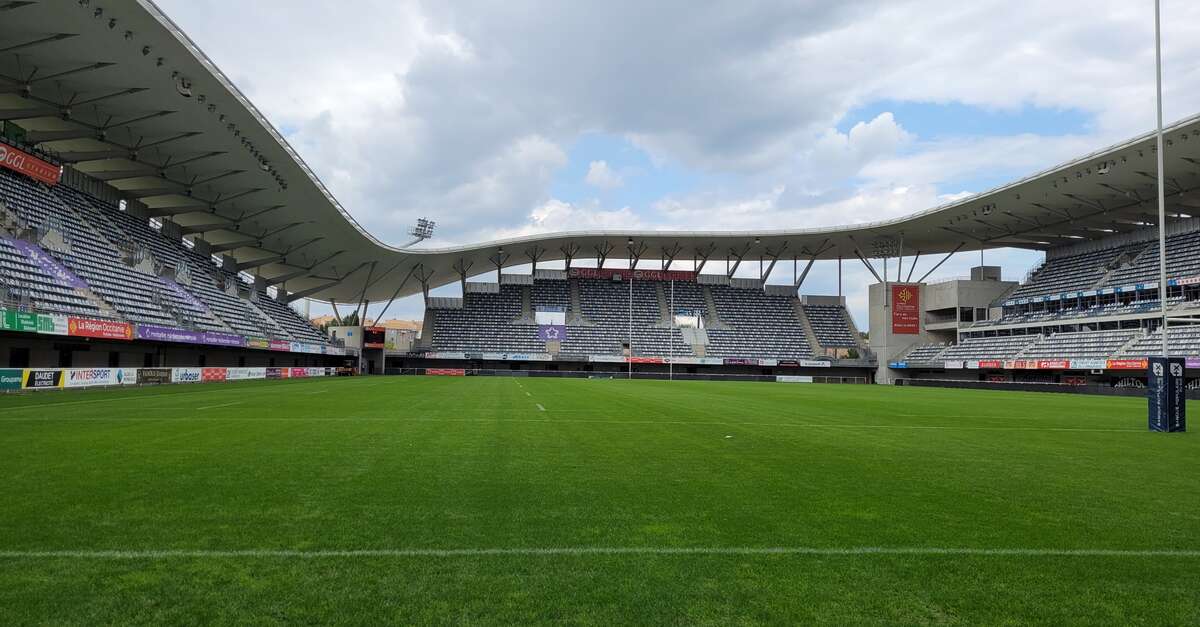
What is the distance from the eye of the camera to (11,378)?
23281 millimetres

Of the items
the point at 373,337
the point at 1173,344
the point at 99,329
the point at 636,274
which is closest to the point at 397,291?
the point at 373,337

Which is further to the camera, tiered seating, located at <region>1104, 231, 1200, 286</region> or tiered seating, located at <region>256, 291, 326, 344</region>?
tiered seating, located at <region>256, 291, 326, 344</region>

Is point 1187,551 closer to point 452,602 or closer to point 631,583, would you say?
point 631,583

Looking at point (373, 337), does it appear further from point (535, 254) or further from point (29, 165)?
point (29, 165)

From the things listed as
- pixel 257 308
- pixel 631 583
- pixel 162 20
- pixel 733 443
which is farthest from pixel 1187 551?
pixel 257 308

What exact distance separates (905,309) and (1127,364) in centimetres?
2605

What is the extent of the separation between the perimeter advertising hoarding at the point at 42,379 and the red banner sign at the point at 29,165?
458 inches

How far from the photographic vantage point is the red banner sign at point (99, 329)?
1047 inches

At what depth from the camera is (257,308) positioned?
5156cm

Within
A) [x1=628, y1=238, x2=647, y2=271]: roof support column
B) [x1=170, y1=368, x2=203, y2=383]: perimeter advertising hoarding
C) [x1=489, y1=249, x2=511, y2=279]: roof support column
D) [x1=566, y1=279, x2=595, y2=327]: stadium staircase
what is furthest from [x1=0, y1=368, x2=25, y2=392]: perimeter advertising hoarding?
[x1=628, y1=238, x2=647, y2=271]: roof support column

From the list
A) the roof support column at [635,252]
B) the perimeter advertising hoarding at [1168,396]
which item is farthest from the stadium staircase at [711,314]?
the perimeter advertising hoarding at [1168,396]

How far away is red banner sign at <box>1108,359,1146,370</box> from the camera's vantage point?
40969 mm

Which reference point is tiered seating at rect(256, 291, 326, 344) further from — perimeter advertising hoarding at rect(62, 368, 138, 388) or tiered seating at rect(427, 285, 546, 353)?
perimeter advertising hoarding at rect(62, 368, 138, 388)

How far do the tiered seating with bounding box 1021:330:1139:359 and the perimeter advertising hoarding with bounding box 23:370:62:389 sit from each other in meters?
57.0
